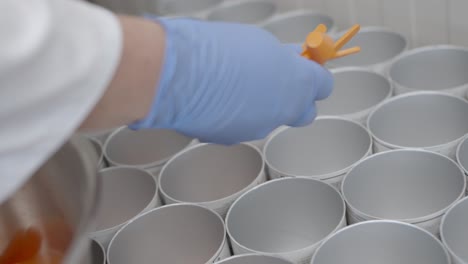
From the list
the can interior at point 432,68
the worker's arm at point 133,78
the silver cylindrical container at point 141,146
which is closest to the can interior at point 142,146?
the silver cylindrical container at point 141,146

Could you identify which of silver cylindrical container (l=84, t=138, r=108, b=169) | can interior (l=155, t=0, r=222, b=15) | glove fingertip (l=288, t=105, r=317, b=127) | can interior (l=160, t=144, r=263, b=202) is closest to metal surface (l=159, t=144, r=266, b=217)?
can interior (l=160, t=144, r=263, b=202)

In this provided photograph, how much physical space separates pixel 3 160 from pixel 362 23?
2.79 feet

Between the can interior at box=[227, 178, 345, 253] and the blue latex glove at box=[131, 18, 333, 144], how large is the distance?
0.20m

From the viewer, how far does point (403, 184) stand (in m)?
0.93

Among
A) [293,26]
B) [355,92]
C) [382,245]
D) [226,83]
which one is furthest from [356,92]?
[226,83]

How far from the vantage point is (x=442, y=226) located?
723 millimetres

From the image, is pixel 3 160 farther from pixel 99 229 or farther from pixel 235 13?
pixel 235 13

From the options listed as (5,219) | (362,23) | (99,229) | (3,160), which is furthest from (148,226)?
(362,23)

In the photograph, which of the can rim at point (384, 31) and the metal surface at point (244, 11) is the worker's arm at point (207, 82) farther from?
the metal surface at point (244, 11)

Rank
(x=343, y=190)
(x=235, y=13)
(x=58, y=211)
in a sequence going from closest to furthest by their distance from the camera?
(x=58, y=211) < (x=343, y=190) < (x=235, y=13)

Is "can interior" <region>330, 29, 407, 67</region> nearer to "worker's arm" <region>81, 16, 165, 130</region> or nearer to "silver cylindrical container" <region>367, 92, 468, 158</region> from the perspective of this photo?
"silver cylindrical container" <region>367, 92, 468, 158</region>

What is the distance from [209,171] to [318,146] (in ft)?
0.60

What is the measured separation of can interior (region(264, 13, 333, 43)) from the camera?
1207 mm

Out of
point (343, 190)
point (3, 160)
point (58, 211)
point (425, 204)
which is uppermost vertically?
point (3, 160)
